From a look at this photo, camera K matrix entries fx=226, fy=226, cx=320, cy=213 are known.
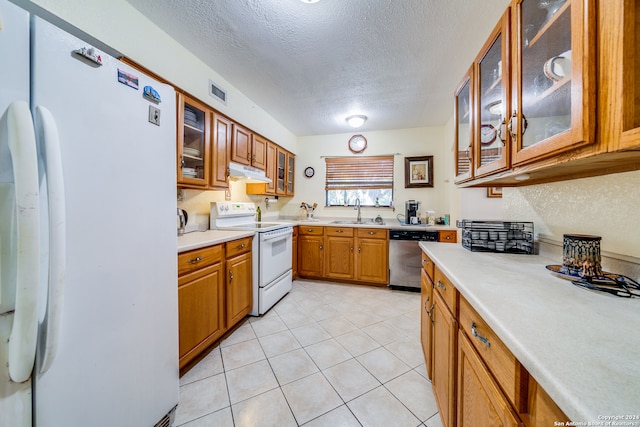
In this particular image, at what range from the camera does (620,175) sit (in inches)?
33.8

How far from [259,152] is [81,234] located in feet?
7.48

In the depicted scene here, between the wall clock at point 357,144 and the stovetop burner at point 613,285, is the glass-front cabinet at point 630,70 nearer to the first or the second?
the stovetop burner at point 613,285

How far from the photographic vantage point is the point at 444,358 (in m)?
1.08

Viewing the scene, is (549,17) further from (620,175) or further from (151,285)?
(151,285)

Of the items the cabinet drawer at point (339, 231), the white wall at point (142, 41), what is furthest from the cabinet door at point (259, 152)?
the cabinet drawer at point (339, 231)

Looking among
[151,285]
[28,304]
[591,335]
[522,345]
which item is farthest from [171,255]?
[591,335]

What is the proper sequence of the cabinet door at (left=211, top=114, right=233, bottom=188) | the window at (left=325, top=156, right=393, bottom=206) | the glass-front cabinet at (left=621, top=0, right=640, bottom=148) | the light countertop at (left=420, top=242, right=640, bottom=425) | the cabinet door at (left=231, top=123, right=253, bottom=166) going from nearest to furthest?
the light countertop at (left=420, top=242, right=640, bottom=425)
the glass-front cabinet at (left=621, top=0, right=640, bottom=148)
the cabinet door at (left=211, top=114, right=233, bottom=188)
the cabinet door at (left=231, top=123, right=253, bottom=166)
the window at (left=325, top=156, right=393, bottom=206)

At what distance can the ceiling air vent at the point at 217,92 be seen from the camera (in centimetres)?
214

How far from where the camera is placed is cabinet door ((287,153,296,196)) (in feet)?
12.5

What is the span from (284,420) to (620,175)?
73.3 inches

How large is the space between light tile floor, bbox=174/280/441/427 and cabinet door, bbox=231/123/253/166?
1.69 meters

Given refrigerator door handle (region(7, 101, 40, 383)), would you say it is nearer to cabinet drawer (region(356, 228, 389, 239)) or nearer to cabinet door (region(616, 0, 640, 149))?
cabinet door (region(616, 0, 640, 149))

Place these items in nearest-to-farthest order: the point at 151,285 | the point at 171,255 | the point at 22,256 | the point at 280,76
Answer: the point at 22,256
the point at 151,285
the point at 171,255
the point at 280,76

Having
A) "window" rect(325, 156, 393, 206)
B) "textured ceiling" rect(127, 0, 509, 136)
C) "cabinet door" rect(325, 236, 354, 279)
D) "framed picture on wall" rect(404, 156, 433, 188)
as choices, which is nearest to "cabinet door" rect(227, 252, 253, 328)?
"cabinet door" rect(325, 236, 354, 279)
